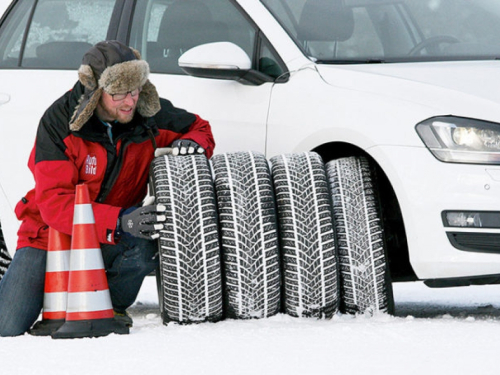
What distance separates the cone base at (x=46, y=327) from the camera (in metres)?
4.85

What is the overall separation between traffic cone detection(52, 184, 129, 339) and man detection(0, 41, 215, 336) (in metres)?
0.08

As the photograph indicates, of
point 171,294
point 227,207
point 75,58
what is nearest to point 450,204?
point 227,207

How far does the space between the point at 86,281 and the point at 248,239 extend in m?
0.72

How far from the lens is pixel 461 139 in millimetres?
4438

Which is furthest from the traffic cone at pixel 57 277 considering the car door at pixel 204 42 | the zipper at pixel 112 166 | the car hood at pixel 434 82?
the car hood at pixel 434 82

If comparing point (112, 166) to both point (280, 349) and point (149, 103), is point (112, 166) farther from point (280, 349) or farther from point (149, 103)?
point (280, 349)

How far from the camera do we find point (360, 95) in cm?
474

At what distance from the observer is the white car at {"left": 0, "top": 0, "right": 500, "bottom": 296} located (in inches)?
175

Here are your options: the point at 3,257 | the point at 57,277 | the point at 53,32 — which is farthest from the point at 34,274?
the point at 53,32

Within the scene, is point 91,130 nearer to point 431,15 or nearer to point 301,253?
point 301,253

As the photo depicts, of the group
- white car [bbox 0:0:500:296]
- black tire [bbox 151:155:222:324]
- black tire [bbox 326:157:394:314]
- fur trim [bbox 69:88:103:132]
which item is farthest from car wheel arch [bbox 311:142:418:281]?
fur trim [bbox 69:88:103:132]

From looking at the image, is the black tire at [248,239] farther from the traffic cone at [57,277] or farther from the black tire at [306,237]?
the traffic cone at [57,277]

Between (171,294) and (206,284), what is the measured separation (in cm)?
16

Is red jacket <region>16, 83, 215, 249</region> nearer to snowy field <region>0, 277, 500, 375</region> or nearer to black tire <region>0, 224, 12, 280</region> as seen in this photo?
snowy field <region>0, 277, 500, 375</region>
